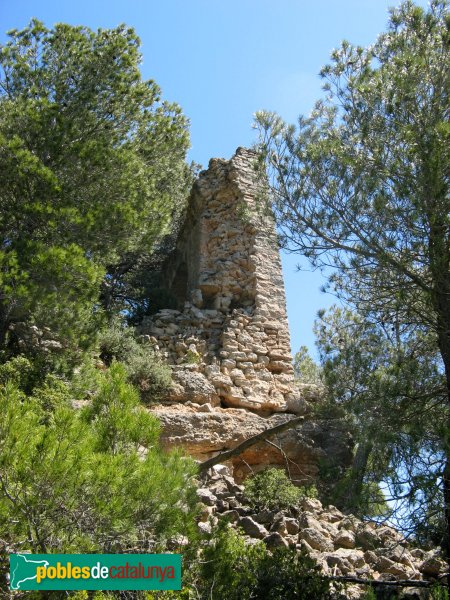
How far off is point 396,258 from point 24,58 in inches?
224

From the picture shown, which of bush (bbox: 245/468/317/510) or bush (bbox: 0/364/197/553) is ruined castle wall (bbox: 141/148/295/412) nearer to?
bush (bbox: 245/468/317/510)

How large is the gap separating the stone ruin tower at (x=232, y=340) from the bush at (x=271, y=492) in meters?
1.07

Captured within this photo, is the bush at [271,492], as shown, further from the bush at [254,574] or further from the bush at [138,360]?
the bush at [138,360]

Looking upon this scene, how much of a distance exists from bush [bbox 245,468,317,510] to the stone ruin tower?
42.0 inches

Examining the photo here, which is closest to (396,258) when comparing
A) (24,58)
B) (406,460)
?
(406,460)

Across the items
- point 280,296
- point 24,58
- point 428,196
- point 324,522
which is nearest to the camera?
point 428,196

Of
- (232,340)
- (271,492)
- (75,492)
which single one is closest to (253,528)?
(271,492)

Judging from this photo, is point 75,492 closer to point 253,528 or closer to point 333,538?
point 253,528

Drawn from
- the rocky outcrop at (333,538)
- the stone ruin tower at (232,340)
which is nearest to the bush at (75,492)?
the rocky outcrop at (333,538)

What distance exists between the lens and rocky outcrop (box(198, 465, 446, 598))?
5.40 metres

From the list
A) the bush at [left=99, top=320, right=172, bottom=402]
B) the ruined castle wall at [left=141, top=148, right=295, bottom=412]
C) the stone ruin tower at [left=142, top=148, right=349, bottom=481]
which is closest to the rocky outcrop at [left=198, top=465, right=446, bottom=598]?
the stone ruin tower at [left=142, top=148, right=349, bottom=481]

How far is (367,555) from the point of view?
224 inches

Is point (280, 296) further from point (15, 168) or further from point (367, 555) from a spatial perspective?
point (367, 555)

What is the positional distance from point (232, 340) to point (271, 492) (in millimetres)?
2989
